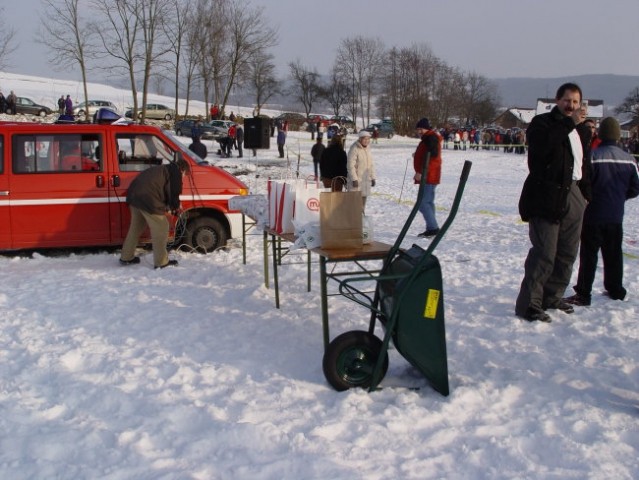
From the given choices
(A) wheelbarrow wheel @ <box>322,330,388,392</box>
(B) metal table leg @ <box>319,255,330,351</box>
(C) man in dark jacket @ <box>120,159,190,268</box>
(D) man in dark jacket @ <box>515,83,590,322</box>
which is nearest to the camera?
(A) wheelbarrow wheel @ <box>322,330,388,392</box>

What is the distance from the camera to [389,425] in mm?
3793

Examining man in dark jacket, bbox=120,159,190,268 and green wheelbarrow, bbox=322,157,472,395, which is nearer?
green wheelbarrow, bbox=322,157,472,395

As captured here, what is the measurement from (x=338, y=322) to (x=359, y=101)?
85.6 m

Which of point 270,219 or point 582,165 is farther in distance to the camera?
point 270,219

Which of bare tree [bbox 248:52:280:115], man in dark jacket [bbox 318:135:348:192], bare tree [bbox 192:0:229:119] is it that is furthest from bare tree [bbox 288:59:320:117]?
man in dark jacket [bbox 318:135:348:192]

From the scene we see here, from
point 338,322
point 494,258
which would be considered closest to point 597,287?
point 494,258

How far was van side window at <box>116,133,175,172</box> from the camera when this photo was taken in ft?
29.1

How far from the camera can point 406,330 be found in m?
4.19

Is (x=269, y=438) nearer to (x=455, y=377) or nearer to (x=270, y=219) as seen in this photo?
(x=455, y=377)

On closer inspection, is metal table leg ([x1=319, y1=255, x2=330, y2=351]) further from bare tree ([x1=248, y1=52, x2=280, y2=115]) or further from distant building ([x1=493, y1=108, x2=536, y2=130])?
distant building ([x1=493, y1=108, x2=536, y2=130])

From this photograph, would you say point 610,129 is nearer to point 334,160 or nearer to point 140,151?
point 140,151

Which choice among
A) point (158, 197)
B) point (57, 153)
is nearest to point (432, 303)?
point (158, 197)

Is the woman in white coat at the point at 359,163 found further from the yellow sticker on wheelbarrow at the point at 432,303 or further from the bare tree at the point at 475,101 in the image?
the bare tree at the point at 475,101

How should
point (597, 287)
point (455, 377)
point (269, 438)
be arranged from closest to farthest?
point (269, 438), point (455, 377), point (597, 287)
